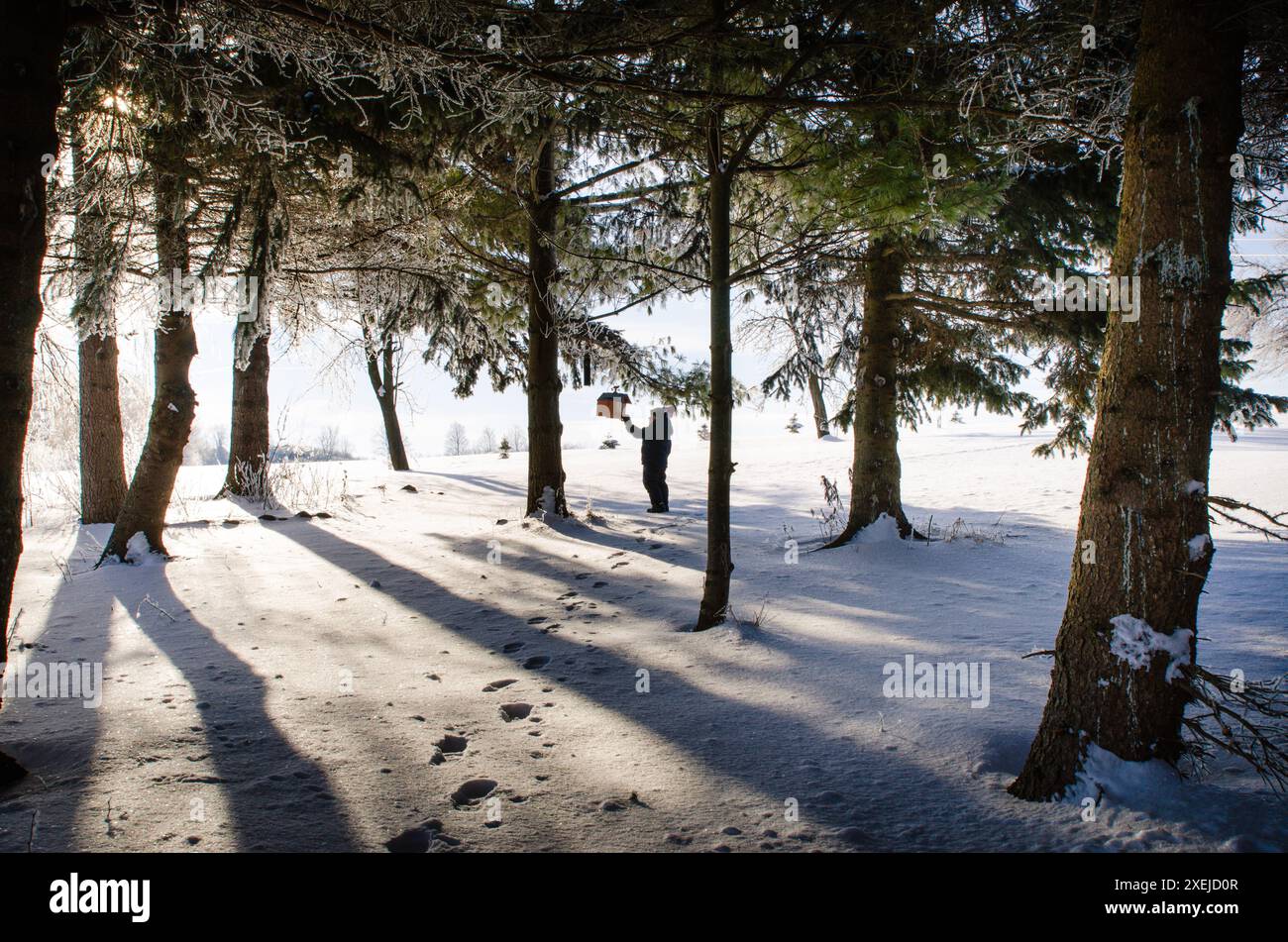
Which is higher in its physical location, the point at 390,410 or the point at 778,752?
the point at 390,410

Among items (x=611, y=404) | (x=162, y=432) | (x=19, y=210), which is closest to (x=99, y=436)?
(x=162, y=432)

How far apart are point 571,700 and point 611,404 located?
23.2ft

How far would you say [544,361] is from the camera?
9945mm

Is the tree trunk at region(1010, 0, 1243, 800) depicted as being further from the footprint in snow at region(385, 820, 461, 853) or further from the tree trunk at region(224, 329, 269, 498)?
the tree trunk at region(224, 329, 269, 498)

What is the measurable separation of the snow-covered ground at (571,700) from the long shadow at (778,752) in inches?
0.7

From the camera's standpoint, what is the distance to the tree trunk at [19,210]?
288 centimetres

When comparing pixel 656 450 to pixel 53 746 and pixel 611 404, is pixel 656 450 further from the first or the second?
pixel 53 746

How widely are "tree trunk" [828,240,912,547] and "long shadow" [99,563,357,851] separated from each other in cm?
626

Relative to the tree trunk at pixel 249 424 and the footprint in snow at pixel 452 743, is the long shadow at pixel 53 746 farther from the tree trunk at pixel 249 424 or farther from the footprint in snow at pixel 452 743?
the tree trunk at pixel 249 424

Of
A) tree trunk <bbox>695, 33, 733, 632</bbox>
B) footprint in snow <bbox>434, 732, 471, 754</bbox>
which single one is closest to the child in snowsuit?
tree trunk <bbox>695, 33, 733, 632</bbox>

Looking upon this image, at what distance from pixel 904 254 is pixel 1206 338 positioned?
580 centimetres

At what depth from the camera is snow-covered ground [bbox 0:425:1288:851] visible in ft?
8.33

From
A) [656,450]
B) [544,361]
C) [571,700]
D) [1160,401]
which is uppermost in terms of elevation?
[544,361]
